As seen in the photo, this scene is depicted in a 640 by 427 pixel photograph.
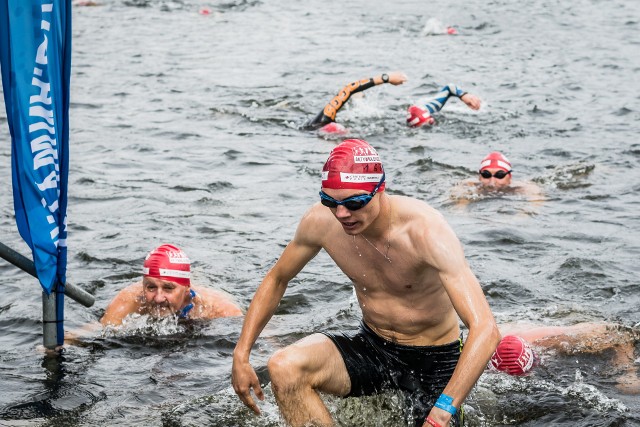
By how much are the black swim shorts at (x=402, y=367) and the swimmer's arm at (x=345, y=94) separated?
10.2 m

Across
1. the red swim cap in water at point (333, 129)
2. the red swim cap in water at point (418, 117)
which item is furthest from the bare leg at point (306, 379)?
the red swim cap in water at point (418, 117)

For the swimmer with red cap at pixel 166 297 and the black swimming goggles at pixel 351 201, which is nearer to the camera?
the black swimming goggles at pixel 351 201

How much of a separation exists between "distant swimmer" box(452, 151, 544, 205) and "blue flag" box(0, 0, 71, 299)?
26.7 feet

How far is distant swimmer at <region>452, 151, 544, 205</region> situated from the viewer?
14125mm

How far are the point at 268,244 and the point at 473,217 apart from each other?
116 inches

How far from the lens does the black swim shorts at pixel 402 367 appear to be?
21.9ft

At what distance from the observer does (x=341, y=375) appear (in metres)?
6.55

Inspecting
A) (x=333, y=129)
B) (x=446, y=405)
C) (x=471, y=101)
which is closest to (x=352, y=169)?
(x=446, y=405)

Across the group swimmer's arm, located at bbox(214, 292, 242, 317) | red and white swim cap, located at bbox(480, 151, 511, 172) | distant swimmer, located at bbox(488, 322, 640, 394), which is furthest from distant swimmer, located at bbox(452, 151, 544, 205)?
swimmer's arm, located at bbox(214, 292, 242, 317)

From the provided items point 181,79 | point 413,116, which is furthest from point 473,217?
point 181,79

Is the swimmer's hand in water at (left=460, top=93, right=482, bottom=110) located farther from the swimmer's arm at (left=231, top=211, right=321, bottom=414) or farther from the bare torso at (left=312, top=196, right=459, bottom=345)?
the swimmer's arm at (left=231, top=211, right=321, bottom=414)

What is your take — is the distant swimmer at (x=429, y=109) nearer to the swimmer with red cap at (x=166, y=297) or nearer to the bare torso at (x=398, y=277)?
the swimmer with red cap at (x=166, y=297)

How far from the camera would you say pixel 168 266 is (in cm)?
947

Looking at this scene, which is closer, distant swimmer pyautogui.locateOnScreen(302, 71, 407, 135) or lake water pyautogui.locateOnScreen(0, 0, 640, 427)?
lake water pyautogui.locateOnScreen(0, 0, 640, 427)
